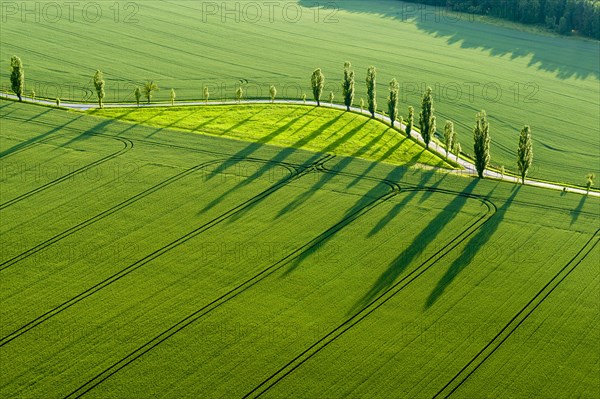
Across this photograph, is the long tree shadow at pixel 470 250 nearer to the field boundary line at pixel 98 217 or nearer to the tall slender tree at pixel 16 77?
the field boundary line at pixel 98 217

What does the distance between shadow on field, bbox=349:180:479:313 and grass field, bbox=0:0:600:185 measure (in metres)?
19.3

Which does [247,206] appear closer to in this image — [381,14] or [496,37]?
[496,37]

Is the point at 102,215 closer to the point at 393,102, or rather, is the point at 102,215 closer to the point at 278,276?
the point at 278,276

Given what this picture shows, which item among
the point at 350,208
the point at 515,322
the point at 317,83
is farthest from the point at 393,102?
the point at 515,322

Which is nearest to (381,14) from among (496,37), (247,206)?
(496,37)

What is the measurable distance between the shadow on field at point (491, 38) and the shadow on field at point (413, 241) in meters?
72.7

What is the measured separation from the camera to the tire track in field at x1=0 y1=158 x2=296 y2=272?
68.8m

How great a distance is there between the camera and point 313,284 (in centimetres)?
6588

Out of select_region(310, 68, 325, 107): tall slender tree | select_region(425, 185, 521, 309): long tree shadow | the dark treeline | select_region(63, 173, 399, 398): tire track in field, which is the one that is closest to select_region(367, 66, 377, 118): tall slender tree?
select_region(310, 68, 325, 107): tall slender tree

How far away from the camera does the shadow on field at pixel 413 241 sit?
65.5m

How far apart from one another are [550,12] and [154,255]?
452ft

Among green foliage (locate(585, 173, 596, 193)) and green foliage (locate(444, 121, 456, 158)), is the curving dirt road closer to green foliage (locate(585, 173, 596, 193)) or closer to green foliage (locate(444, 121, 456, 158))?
green foliage (locate(585, 173, 596, 193))

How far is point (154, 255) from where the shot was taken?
230 ft

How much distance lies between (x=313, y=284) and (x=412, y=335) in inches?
419
